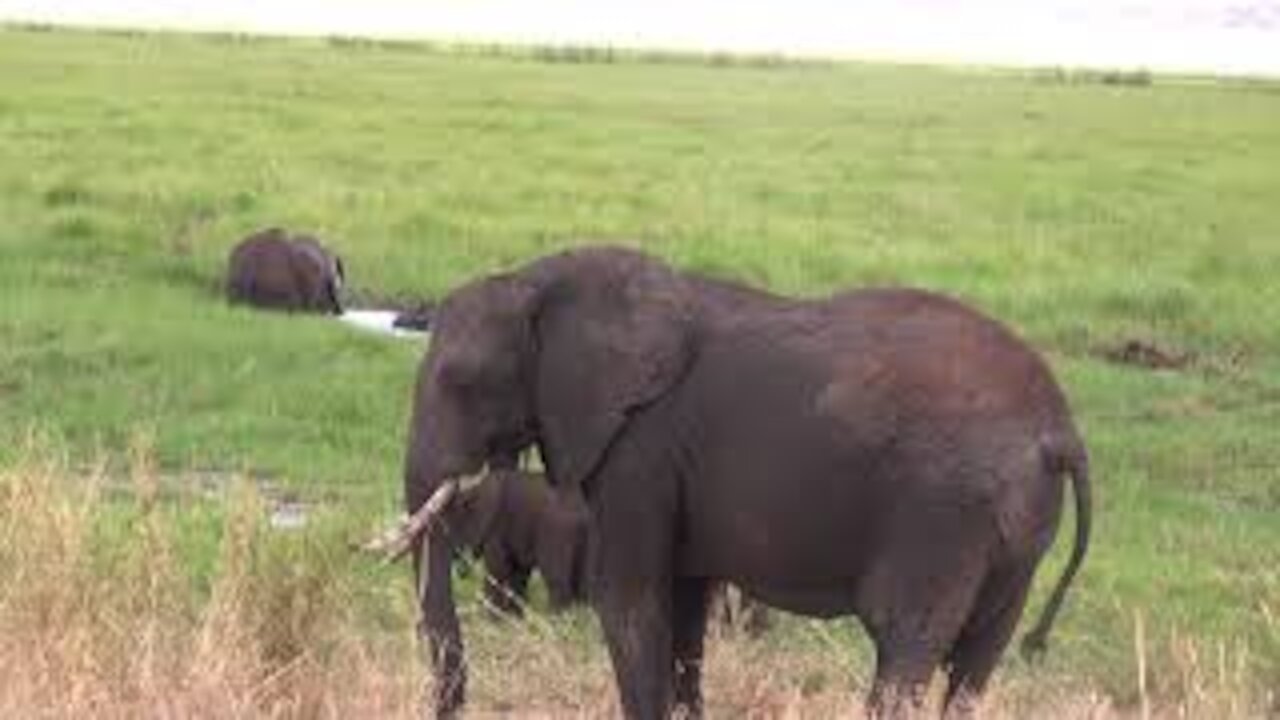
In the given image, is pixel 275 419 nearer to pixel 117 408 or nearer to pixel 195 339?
pixel 117 408

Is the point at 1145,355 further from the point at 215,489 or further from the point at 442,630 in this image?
the point at 442,630

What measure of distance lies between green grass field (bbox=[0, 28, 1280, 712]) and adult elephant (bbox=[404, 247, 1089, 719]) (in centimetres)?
140

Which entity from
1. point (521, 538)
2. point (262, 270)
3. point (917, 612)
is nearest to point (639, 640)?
point (917, 612)

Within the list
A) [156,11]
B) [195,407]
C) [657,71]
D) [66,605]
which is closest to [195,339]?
[195,407]

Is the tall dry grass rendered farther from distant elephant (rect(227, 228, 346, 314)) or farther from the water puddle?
distant elephant (rect(227, 228, 346, 314))

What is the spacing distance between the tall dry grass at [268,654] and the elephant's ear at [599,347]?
2.69ft

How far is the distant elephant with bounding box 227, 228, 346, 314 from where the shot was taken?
696 inches

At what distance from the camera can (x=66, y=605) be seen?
23.7ft

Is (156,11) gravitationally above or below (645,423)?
below

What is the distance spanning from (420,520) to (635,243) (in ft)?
44.4

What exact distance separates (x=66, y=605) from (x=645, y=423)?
1.71 metres

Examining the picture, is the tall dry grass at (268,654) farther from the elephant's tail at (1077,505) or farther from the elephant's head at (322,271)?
the elephant's head at (322,271)

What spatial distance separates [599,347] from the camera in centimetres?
721

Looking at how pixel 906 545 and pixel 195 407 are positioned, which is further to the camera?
pixel 195 407
